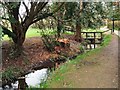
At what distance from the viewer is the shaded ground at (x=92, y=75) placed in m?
8.84

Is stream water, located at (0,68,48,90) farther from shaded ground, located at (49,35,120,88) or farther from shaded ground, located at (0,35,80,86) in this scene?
shaded ground, located at (49,35,120,88)

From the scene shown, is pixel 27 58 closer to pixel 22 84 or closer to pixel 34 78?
pixel 34 78

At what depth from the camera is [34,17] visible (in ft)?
54.3

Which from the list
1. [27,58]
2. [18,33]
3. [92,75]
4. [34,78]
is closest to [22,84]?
[34,78]

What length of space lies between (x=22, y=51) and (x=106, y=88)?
851 centimetres

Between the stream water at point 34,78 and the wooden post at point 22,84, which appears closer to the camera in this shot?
the wooden post at point 22,84

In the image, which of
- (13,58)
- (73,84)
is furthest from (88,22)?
(73,84)

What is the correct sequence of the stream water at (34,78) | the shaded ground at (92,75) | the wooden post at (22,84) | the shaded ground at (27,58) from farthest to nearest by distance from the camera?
the shaded ground at (27,58), the stream water at (34,78), the wooden post at (22,84), the shaded ground at (92,75)

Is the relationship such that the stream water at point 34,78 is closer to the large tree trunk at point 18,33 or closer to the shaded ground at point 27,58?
the shaded ground at point 27,58

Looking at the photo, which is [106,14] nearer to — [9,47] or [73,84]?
[9,47]

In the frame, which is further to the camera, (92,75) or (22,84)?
(22,84)

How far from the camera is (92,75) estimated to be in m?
10.2

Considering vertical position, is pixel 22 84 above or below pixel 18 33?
below

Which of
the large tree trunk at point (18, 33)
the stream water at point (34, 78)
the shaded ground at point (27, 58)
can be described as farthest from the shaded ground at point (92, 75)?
the large tree trunk at point (18, 33)
